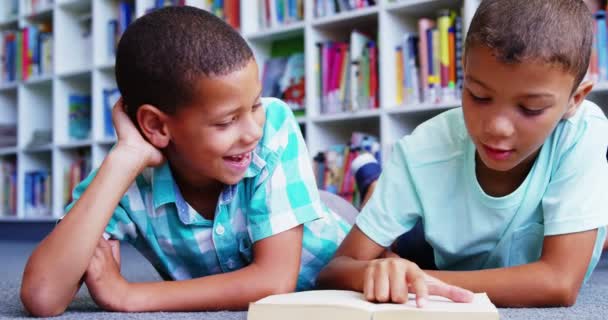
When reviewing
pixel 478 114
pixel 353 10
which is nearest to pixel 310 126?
pixel 353 10

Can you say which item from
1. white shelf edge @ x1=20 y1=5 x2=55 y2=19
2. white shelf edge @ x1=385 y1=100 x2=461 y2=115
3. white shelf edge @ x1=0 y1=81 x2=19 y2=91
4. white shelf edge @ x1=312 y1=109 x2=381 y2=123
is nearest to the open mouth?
white shelf edge @ x1=385 y1=100 x2=461 y2=115

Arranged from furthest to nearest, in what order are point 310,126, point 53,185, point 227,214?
point 53,185 < point 310,126 < point 227,214

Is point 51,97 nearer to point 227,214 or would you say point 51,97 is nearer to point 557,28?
point 227,214

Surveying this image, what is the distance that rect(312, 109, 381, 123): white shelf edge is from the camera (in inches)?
100

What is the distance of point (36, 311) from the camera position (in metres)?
0.94

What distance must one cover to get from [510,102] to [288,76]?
2.06 meters

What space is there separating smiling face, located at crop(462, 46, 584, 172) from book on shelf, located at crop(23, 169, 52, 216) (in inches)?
129

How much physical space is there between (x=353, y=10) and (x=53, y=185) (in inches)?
77.8

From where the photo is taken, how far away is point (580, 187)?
3.26ft

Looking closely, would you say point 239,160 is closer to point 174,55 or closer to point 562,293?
point 174,55

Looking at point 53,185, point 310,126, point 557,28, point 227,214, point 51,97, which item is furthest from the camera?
point 51,97

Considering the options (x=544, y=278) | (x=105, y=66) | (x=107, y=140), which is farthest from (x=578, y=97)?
(x=105, y=66)

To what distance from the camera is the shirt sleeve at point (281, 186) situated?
3.37 ft

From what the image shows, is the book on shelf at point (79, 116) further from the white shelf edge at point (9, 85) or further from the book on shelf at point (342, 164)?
the book on shelf at point (342, 164)
